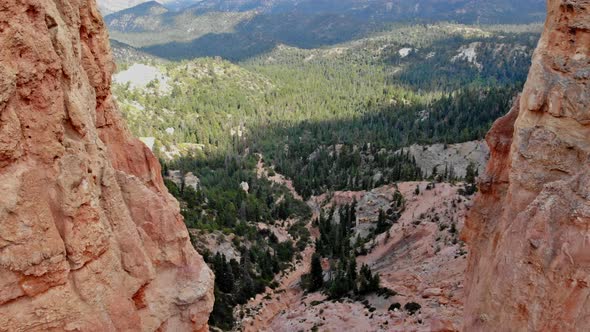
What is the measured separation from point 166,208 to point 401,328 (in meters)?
25.5

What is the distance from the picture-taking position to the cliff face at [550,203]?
600 inches

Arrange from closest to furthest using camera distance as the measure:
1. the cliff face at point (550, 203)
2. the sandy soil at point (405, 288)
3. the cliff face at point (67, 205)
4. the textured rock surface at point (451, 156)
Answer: the cliff face at point (67, 205) < the cliff face at point (550, 203) < the sandy soil at point (405, 288) < the textured rock surface at point (451, 156)

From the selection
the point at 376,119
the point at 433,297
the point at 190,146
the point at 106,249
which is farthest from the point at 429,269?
the point at 376,119

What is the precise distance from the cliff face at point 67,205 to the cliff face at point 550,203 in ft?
41.1

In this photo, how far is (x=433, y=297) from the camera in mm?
39719

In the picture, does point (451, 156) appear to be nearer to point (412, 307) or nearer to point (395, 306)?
point (395, 306)

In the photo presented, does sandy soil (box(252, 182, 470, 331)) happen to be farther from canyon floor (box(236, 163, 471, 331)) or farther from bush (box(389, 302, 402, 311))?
bush (box(389, 302, 402, 311))

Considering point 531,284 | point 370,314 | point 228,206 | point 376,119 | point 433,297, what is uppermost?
point 531,284

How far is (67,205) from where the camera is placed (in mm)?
12938

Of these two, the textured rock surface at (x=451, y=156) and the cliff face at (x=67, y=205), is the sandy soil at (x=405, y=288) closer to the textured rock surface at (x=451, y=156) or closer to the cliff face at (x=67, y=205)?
the cliff face at (x=67, y=205)

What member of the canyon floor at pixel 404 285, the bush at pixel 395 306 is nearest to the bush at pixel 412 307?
the canyon floor at pixel 404 285

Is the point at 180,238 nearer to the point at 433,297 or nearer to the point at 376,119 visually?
the point at 433,297

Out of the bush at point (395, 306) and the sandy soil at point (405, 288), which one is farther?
the bush at point (395, 306)

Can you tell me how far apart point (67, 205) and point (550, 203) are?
16244 mm
